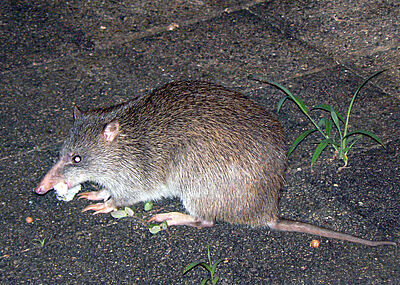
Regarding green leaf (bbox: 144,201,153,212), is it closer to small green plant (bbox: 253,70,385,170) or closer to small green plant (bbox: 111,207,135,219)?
small green plant (bbox: 111,207,135,219)

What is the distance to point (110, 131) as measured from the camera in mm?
4418

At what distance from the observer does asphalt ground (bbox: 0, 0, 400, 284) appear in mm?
4215

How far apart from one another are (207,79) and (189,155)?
2125 millimetres

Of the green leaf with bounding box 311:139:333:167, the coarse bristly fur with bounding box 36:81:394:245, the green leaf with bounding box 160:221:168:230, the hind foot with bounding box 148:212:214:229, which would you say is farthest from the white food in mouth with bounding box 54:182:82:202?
the green leaf with bounding box 311:139:333:167

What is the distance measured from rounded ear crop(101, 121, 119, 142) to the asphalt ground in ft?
2.50

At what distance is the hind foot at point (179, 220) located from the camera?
4527 millimetres

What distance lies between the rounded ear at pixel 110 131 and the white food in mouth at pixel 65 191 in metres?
0.56

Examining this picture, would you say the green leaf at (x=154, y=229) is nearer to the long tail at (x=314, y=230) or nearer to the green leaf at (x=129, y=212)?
the green leaf at (x=129, y=212)

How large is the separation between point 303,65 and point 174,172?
108 inches

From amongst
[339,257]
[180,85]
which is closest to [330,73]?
[180,85]

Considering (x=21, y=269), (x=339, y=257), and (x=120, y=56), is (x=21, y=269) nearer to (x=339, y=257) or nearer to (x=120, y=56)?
(x=339, y=257)

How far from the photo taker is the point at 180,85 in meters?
4.75

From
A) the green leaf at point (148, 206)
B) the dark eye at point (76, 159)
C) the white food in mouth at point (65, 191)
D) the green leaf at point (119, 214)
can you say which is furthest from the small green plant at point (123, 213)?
the dark eye at point (76, 159)

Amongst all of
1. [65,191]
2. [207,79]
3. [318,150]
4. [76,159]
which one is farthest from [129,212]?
[207,79]
